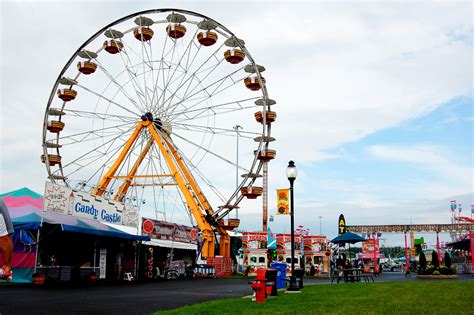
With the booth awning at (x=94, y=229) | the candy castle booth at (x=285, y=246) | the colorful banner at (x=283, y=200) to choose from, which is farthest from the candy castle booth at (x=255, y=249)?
the colorful banner at (x=283, y=200)

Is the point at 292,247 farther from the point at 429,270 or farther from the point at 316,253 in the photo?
the point at 316,253

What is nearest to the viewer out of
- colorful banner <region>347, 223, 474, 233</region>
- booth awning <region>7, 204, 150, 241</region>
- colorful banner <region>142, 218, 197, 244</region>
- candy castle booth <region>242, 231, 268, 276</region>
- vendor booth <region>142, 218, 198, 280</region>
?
booth awning <region>7, 204, 150, 241</region>

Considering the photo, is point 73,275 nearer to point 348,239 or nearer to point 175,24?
point 348,239

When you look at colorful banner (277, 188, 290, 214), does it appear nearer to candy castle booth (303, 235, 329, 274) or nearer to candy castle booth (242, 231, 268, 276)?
candy castle booth (242, 231, 268, 276)

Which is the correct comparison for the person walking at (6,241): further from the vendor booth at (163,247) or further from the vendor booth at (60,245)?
the vendor booth at (163,247)

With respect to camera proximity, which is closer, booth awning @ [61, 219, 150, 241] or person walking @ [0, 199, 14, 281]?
person walking @ [0, 199, 14, 281]

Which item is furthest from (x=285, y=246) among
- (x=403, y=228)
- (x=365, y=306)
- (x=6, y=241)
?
(x=403, y=228)

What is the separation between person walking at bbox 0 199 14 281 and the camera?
733 inches

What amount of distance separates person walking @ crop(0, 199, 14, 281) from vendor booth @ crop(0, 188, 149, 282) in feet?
2.80

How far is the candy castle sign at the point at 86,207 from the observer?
21.5 meters

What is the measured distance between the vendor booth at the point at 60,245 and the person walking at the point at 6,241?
85cm

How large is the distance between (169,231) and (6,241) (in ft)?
45.4

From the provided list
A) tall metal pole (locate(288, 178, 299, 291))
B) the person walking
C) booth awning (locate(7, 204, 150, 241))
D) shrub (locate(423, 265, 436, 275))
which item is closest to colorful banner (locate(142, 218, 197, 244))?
booth awning (locate(7, 204, 150, 241))

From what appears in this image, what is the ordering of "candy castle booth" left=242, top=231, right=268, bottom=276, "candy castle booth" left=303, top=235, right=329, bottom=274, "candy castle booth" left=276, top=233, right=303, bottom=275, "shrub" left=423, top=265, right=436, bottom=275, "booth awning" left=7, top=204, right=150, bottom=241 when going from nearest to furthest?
"booth awning" left=7, top=204, right=150, bottom=241 → "shrub" left=423, top=265, right=436, bottom=275 → "candy castle booth" left=242, top=231, right=268, bottom=276 → "candy castle booth" left=276, top=233, right=303, bottom=275 → "candy castle booth" left=303, top=235, right=329, bottom=274
